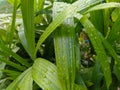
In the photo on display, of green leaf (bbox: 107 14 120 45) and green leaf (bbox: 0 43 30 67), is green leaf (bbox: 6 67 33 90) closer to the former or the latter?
green leaf (bbox: 0 43 30 67)

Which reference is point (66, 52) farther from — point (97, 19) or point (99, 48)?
point (97, 19)

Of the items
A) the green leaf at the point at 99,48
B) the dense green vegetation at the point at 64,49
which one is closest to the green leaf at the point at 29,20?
the dense green vegetation at the point at 64,49

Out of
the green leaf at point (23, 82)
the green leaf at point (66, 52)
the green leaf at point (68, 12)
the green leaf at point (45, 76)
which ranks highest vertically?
the green leaf at point (68, 12)

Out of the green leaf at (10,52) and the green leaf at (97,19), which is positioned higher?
the green leaf at (97,19)

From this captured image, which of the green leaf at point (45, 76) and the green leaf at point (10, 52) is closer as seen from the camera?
the green leaf at point (45, 76)

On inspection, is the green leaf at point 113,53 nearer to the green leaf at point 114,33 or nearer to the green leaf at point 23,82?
the green leaf at point 114,33

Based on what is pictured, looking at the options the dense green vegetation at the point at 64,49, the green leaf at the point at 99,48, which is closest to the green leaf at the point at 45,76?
the dense green vegetation at the point at 64,49

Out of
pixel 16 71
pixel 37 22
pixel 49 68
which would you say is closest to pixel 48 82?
pixel 49 68

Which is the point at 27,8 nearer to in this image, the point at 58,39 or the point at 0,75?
the point at 58,39

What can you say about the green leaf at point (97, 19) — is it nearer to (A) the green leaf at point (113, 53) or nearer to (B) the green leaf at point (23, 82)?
(A) the green leaf at point (113, 53)
